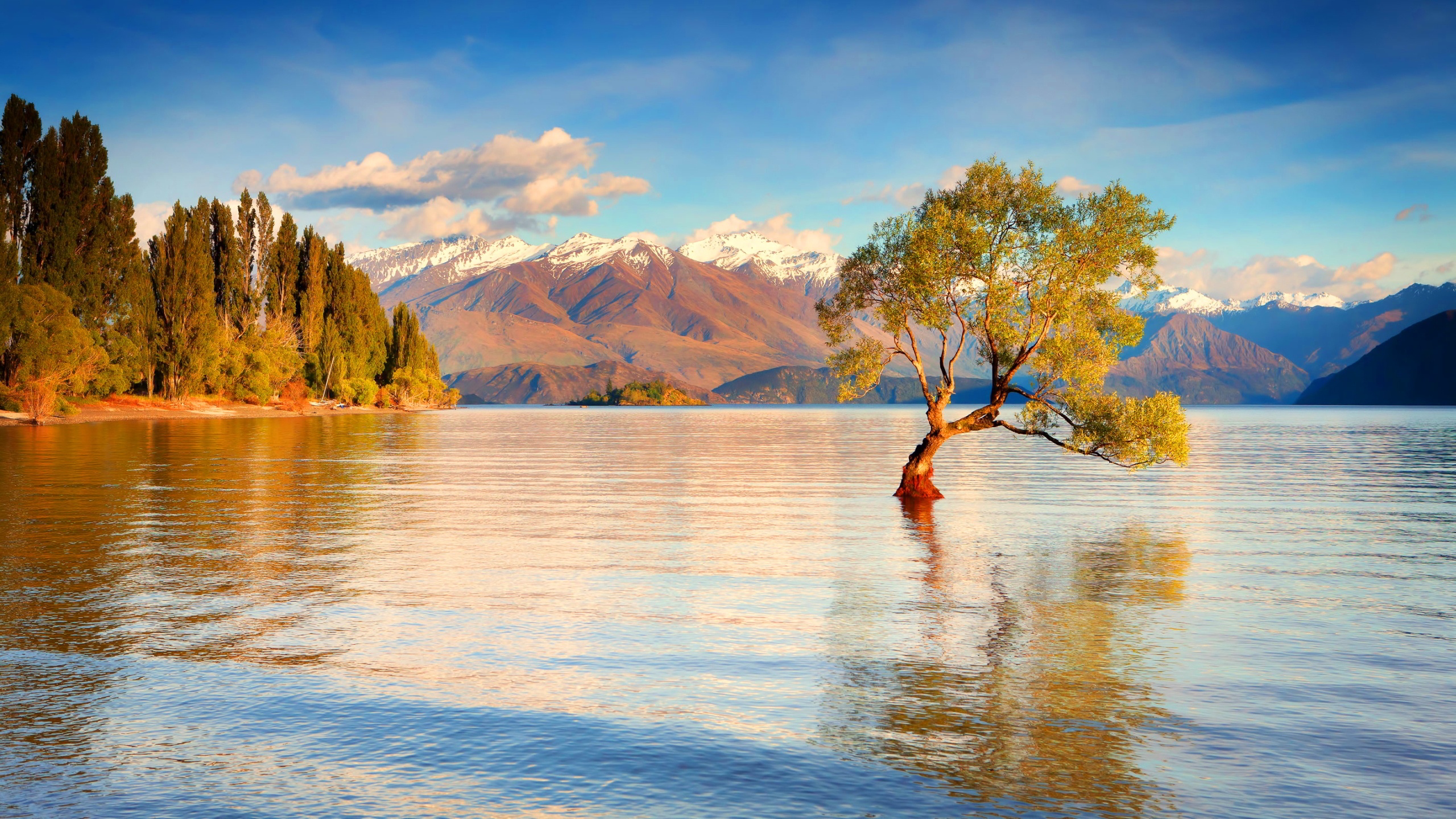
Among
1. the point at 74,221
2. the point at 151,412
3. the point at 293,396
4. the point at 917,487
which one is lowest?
the point at 917,487

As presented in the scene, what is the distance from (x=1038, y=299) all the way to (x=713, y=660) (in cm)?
2793

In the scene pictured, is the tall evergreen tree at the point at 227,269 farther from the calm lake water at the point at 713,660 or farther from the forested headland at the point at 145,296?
the calm lake water at the point at 713,660

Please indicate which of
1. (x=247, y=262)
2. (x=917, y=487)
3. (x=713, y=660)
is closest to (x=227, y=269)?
(x=247, y=262)

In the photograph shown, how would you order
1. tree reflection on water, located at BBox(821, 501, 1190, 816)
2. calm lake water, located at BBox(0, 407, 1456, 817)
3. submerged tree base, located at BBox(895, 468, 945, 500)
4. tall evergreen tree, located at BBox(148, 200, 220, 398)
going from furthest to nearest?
tall evergreen tree, located at BBox(148, 200, 220, 398) < submerged tree base, located at BBox(895, 468, 945, 500) < tree reflection on water, located at BBox(821, 501, 1190, 816) < calm lake water, located at BBox(0, 407, 1456, 817)

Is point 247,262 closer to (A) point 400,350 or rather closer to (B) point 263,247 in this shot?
(B) point 263,247

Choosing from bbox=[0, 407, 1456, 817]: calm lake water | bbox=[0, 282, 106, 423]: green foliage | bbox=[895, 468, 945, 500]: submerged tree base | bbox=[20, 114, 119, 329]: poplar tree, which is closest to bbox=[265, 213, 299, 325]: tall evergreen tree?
bbox=[20, 114, 119, 329]: poplar tree

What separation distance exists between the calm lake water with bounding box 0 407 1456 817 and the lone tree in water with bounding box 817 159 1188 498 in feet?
Result: 13.3

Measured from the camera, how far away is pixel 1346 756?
1122 centimetres

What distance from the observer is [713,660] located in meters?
15.0

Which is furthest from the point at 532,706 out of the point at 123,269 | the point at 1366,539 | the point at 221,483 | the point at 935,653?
the point at 123,269

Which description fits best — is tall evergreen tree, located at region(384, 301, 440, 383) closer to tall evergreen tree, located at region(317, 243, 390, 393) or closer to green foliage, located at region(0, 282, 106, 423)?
tall evergreen tree, located at region(317, 243, 390, 393)

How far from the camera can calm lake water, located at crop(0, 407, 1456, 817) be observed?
32.5 feet

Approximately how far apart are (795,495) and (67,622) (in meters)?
Answer: 31.1

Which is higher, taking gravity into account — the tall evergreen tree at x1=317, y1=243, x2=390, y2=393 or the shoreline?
the tall evergreen tree at x1=317, y1=243, x2=390, y2=393
